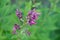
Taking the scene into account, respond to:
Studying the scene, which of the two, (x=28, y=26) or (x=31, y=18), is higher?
(x=31, y=18)

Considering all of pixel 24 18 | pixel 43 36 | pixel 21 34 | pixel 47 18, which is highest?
pixel 24 18

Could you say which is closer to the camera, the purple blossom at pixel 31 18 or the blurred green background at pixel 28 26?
the purple blossom at pixel 31 18

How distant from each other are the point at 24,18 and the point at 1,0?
59 centimetres

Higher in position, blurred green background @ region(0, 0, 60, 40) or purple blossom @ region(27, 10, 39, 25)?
purple blossom @ region(27, 10, 39, 25)

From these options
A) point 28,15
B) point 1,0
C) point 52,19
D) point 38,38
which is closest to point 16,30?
point 28,15

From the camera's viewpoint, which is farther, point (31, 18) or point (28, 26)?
point (28, 26)

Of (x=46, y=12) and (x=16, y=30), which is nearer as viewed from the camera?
(x=16, y=30)

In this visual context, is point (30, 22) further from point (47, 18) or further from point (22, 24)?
point (47, 18)

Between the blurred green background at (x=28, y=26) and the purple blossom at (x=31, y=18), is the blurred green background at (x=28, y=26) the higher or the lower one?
the lower one

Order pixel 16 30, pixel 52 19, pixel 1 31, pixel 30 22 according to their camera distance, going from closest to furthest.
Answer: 1. pixel 30 22
2. pixel 16 30
3. pixel 1 31
4. pixel 52 19

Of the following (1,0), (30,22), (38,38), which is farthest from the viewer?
(38,38)

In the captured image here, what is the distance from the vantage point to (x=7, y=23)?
294 cm

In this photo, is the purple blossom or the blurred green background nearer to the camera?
the purple blossom

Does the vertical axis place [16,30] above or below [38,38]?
above
